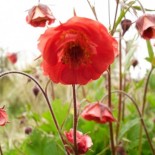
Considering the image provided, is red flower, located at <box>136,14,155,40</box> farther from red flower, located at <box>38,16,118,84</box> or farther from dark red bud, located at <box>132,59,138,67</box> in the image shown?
dark red bud, located at <box>132,59,138,67</box>

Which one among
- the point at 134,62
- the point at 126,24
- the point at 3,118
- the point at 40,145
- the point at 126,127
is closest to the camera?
the point at 3,118

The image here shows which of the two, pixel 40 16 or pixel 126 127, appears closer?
pixel 40 16

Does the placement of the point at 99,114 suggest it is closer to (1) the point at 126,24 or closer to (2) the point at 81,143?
(2) the point at 81,143

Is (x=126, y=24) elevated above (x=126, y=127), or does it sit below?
above

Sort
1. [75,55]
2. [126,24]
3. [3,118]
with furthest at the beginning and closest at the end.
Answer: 1. [126,24]
2. [3,118]
3. [75,55]

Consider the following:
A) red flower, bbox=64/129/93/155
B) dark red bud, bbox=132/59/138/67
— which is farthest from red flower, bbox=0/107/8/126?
dark red bud, bbox=132/59/138/67

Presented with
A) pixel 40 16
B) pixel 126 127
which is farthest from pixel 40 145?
pixel 40 16

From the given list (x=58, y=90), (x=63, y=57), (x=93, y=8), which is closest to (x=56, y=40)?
(x=63, y=57)

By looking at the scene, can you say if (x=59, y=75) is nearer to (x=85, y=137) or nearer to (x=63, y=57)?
(x=63, y=57)
